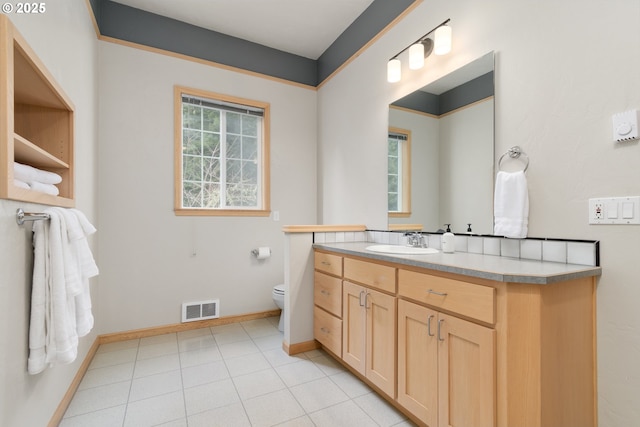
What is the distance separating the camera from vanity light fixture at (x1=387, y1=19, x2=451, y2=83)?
6.17 ft

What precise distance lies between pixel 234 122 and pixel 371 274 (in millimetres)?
2356

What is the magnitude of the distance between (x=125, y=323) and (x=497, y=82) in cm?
340

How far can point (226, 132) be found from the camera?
10.6 feet

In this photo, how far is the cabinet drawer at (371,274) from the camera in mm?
1649

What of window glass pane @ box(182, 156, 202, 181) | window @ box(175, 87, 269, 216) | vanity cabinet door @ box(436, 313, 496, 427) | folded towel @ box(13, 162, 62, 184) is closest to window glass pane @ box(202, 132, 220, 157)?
window @ box(175, 87, 269, 216)

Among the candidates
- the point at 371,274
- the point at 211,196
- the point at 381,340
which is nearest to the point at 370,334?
the point at 381,340

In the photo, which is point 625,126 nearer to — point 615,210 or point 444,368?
point 615,210

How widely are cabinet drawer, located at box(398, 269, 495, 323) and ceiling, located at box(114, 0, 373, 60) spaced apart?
250 cm

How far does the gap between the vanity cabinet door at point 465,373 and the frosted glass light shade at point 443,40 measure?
1.59 m

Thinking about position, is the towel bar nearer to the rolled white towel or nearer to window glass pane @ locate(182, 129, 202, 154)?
the rolled white towel

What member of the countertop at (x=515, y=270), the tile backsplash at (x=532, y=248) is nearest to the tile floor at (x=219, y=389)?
the countertop at (x=515, y=270)

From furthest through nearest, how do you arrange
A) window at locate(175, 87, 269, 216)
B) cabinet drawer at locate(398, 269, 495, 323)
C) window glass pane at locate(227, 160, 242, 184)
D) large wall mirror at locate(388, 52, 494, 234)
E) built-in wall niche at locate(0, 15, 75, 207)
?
window glass pane at locate(227, 160, 242, 184) → window at locate(175, 87, 269, 216) → large wall mirror at locate(388, 52, 494, 234) → cabinet drawer at locate(398, 269, 495, 323) → built-in wall niche at locate(0, 15, 75, 207)

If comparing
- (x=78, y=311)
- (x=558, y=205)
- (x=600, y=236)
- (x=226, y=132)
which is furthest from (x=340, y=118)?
(x=78, y=311)

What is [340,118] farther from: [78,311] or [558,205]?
[78,311]
